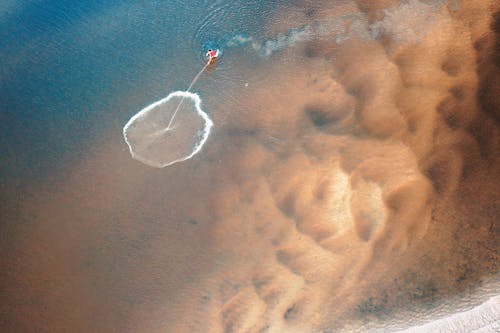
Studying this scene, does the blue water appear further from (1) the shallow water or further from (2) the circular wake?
(2) the circular wake

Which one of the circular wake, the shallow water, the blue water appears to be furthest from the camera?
the blue water

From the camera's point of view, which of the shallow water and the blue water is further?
the blue water

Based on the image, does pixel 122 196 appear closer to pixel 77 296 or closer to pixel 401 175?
pixel 77 296

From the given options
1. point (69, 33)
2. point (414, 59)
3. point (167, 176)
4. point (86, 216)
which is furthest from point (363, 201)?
point (69, 33)

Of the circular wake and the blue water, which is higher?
the blue water

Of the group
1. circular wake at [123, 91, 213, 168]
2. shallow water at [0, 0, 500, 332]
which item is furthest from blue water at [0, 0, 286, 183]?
circular wake at [123, 91, 213, 168]

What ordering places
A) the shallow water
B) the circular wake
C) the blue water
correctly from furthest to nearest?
the blue water, the circular wake, the shallow water
